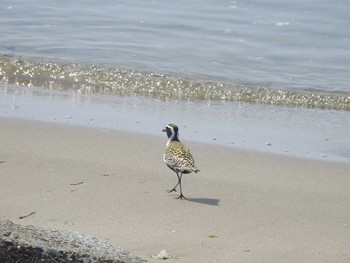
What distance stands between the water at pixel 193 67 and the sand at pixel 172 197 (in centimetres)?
102

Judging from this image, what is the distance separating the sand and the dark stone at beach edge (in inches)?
55.7

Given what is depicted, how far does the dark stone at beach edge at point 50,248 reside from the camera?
4.78 m

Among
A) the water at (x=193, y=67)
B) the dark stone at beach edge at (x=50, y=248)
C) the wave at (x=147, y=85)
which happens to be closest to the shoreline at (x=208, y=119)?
the water at (x=193, y=67)

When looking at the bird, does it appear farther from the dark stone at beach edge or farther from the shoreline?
the dark stone at beach edge

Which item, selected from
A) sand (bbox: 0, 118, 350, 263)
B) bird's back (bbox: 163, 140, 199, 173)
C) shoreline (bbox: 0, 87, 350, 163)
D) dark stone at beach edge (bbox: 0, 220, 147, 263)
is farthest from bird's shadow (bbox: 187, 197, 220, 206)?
dark stone at beach edge (bbox: 0, 220, 147, 263)

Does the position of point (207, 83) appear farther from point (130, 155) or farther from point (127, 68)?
point (130, 155)

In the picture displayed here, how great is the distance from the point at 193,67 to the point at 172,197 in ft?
28.2

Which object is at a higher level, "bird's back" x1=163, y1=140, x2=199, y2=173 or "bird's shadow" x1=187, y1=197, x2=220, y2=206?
"bird's back" x1=163, y1=140, x2=199, y2=173

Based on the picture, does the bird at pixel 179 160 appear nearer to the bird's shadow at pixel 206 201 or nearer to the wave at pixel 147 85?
the bird's shadow at pixel 206 201

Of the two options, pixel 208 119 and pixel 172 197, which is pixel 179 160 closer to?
pixel 172 197

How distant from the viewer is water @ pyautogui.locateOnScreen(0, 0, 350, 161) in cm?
1226

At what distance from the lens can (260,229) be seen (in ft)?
24.6

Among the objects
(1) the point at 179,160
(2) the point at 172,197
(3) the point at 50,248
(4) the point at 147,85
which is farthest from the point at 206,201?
(4) the point at 147,85

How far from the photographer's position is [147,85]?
15.2m
